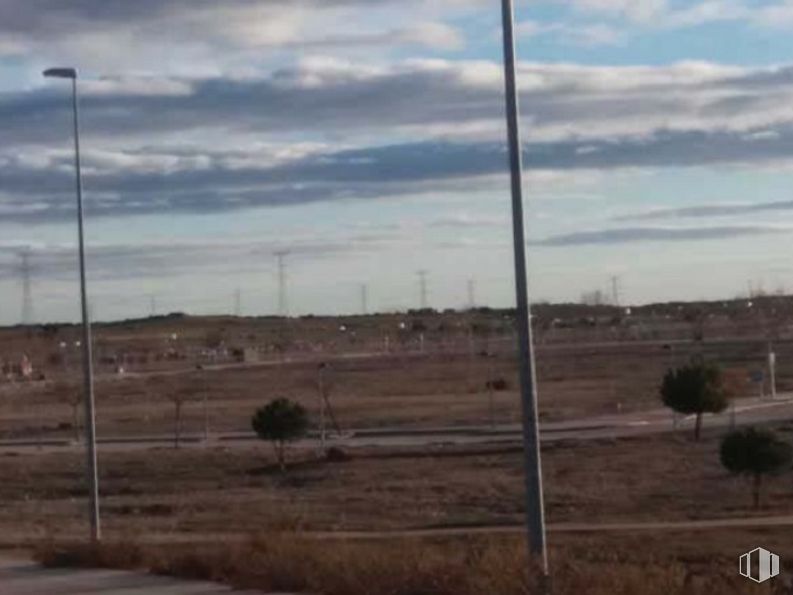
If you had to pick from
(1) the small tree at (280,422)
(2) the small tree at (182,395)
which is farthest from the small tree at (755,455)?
(2) the small tree at (182,395)

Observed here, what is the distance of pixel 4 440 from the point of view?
3329 inches

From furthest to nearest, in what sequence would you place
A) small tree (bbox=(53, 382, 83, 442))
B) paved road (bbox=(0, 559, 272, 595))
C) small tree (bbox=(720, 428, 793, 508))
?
small tree (bbox=(53, 382, 83, 442)) → small tree (bbox=(720, 428, 793, 508)) → paved road (bbox=(0, 559, 272, 595))

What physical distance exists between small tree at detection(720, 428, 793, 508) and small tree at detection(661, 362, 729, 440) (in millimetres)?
18505

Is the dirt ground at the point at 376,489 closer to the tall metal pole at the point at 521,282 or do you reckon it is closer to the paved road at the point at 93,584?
the paved road at the point at 93,584

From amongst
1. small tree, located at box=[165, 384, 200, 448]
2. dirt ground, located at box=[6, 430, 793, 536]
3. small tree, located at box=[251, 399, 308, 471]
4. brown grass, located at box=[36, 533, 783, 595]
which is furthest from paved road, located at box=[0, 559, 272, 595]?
small tree, located at box=[165, 384, 200, 448]

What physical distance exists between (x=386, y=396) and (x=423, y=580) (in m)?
86.9

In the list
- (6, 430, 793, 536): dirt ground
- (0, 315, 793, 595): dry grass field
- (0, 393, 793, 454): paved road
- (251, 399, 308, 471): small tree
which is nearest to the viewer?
(0, 315, 793, 595): dry grass field

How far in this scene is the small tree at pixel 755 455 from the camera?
153ft

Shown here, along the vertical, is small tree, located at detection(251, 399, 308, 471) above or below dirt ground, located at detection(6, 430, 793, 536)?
above

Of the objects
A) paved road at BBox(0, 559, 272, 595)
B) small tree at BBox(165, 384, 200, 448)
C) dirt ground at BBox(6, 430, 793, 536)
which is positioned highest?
small tree at BBox(165, 384, 200, 448)

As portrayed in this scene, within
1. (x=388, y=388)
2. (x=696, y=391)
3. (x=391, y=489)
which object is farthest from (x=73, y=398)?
(x=391, y=489)

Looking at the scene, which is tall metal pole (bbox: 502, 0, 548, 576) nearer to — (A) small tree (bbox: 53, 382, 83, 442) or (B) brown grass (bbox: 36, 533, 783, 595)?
(B) brown grass (bbox: 36, 533, 783, 595)

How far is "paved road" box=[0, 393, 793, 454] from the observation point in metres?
69.8

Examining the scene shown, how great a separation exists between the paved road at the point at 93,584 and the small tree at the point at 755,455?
23.3m
